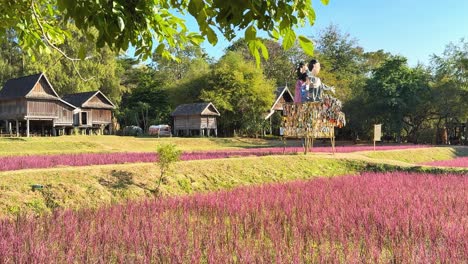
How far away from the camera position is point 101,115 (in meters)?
42.4

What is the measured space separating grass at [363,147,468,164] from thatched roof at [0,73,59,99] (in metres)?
25.7

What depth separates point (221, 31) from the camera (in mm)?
3180

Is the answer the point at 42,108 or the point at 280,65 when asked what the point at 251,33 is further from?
the point at 280,65

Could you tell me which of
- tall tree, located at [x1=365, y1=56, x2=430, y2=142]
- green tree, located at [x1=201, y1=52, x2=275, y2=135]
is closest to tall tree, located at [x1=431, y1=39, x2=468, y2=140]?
tall tree, located at [x1=365, y1=56, x2=430, y2=142]

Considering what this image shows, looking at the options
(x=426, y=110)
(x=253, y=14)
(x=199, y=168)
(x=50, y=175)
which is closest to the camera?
(x=253, y=14)

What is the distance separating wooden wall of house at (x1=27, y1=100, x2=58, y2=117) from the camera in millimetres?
34406

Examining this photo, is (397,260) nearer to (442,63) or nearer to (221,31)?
(221,31)

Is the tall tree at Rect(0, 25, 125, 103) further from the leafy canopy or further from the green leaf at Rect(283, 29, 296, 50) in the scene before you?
the green leaf at Rect(283, 29, 296, 50)

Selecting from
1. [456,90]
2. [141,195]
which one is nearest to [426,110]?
[456,90]

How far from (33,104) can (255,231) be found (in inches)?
1333

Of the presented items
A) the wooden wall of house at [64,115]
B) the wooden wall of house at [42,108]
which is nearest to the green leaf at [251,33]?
the wooden wall of house at [42,108]

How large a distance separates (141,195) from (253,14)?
730 cm

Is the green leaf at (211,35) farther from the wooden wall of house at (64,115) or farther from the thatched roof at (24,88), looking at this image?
the wooden wall of house at (64,115)

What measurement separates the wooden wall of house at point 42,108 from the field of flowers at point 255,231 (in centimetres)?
3098
